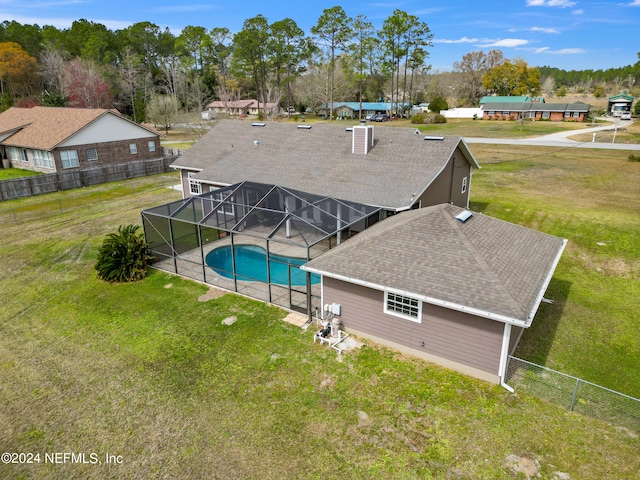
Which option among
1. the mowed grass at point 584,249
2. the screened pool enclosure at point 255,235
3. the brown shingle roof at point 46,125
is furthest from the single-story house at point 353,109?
the screened pool enclosure at point 255,235

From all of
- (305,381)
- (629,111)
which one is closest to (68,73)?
(305,381)

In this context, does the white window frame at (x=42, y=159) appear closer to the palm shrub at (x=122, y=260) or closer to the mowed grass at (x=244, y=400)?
the mowed grass at (x=244, y=400)

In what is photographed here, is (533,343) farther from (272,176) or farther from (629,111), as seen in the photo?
(629,111)

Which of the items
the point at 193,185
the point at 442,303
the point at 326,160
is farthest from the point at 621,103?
the point at 442,303

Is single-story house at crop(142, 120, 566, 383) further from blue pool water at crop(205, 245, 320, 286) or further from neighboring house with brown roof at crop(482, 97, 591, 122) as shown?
neighboring house with brown roof at crop(482, 97, 591, 122)

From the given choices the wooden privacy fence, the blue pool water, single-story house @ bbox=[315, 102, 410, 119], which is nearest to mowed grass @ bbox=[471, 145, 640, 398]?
the blue pool water

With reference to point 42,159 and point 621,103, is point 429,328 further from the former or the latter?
point 621,103
